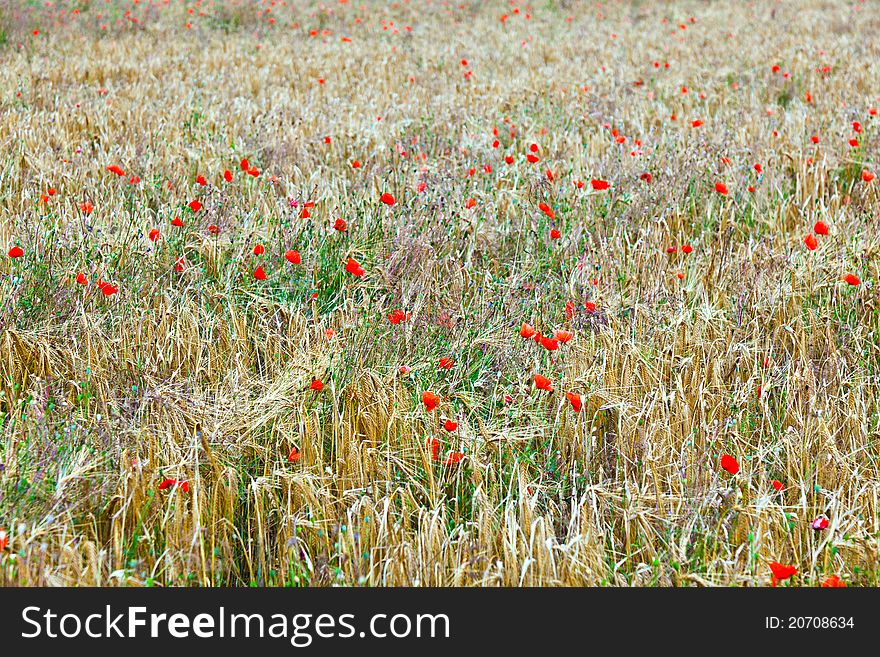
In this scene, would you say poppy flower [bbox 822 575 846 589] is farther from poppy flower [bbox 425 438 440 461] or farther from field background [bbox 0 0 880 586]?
poppy flower [bbox 425 438 440 461]

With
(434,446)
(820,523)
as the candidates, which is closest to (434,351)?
(434,446)

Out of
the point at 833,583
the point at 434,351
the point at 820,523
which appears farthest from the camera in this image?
the point at 434,351

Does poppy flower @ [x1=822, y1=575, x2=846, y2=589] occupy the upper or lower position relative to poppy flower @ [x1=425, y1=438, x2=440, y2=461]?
lower

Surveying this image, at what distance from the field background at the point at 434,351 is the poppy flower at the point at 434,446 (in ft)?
0.04

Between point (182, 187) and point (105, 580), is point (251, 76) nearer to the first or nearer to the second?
point (182, 187)

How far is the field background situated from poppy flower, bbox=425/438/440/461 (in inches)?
0.5

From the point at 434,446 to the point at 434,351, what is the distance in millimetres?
438

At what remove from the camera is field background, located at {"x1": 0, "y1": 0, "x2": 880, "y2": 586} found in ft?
5.17

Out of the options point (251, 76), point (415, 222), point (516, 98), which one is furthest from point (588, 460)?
point (251, 76)

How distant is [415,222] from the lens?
3.09 m

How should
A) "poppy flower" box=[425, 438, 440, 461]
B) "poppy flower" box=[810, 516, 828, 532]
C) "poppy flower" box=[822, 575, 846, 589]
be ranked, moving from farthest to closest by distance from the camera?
"poppy flower" box=[425, 438, 440, 461] < "poppy flower" box=[810, 516, 828, 532] < "poppy flower" box=[822, 575, 846, 589]

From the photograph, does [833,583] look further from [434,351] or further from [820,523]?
[434,351]

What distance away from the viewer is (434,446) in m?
1.78

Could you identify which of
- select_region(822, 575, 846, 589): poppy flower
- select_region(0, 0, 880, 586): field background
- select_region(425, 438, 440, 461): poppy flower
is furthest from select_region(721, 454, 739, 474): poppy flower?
select_region(425, 438, 440, 461): poppy flower
